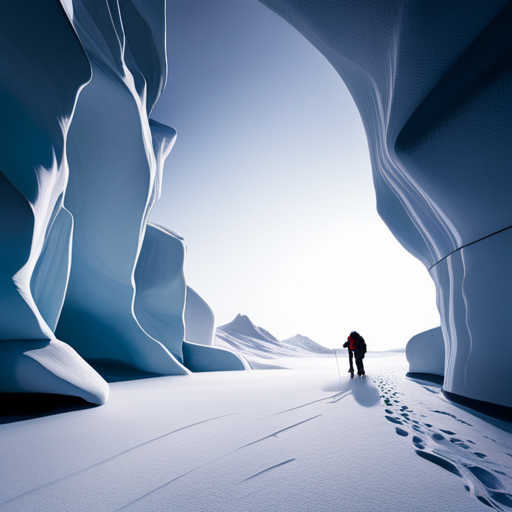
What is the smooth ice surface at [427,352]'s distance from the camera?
25.5 ft

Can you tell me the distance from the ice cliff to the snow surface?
1.38 m

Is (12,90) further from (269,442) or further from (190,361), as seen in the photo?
(190,361)

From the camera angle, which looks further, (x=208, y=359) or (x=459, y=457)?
(x=208, y=359)

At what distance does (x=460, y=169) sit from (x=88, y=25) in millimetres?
7783

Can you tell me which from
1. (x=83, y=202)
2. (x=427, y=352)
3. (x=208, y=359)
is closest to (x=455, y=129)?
(x=427, y=352)

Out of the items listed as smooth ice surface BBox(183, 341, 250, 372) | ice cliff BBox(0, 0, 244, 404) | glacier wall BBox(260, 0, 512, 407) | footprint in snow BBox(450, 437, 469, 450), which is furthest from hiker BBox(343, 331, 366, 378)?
smooth ice surface BBox(183, 341, 250, 372)

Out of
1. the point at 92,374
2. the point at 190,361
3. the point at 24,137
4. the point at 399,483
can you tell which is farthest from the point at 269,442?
the point at 190,361

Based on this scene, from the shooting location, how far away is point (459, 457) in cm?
193

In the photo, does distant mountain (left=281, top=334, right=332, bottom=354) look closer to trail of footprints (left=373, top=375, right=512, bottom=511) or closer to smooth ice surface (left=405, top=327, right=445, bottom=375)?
smooth ice surface (left=405, top=327, right=445, bottom=375)

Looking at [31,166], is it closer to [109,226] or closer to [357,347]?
[109,226]

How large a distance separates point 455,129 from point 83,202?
29.2 feet

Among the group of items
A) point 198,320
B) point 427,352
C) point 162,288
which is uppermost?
point 162,288

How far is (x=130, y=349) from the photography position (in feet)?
28.0

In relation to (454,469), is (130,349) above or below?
above
